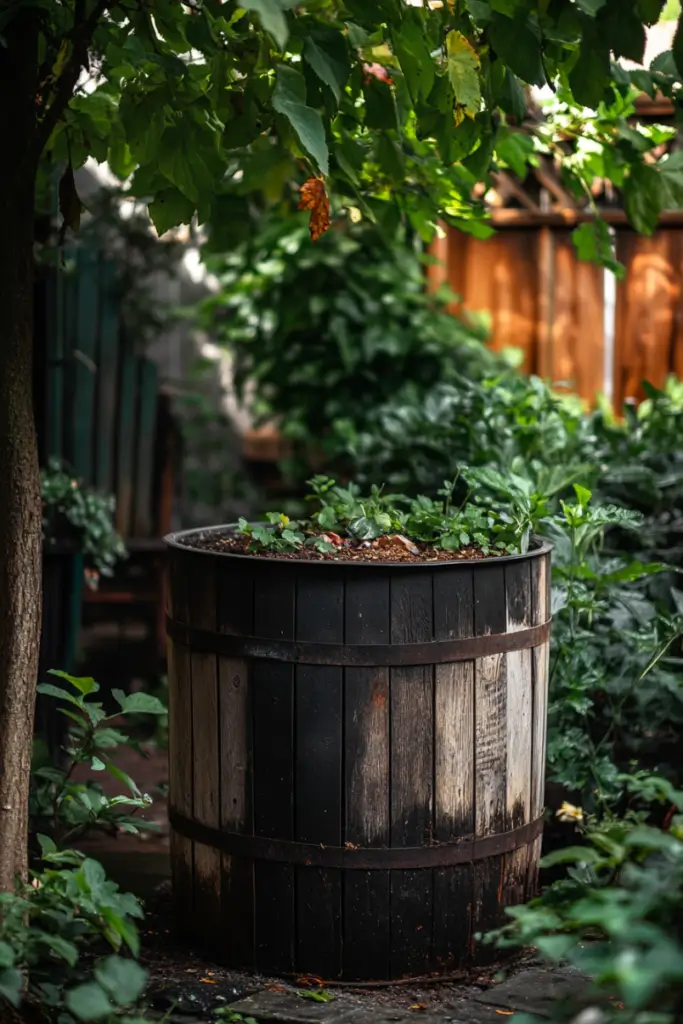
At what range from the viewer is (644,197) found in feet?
11.0

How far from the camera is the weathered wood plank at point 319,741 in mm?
2881

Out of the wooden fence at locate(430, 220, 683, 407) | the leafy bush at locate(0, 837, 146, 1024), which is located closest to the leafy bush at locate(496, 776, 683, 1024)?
the leafy bush at locate(0, 837, 146, 1024)

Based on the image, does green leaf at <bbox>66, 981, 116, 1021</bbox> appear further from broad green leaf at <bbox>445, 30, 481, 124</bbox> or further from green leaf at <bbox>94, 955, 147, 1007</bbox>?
broad green leaf at <bbox>445, 30, 481, 124</bbox>

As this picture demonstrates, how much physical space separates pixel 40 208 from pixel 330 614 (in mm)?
2553

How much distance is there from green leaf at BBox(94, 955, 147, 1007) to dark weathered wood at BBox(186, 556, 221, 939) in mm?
978

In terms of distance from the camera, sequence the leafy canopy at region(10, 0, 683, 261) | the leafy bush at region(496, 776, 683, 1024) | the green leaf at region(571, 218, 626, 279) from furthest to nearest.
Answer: the green leaf at region(571, 218, 626, 279) → the leafy canopy at region(10, 0, 683, 261) → the leafy bush at region(496, 776, 683, 1024)

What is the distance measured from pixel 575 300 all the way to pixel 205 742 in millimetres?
4064

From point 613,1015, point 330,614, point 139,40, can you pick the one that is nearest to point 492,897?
point 330,614

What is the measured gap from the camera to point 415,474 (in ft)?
16.2

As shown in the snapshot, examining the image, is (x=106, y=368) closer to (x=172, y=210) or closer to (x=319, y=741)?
(x=172, y=210)

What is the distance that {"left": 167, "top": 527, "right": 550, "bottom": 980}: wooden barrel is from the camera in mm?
2881

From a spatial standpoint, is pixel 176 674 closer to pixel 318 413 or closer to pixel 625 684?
pixel 625 684

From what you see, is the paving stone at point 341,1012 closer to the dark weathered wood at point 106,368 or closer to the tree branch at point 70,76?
the tree branch at point 70,76

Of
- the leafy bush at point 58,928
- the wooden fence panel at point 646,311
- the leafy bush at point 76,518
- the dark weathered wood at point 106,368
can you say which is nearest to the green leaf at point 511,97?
the leafy bush at point 58,928
